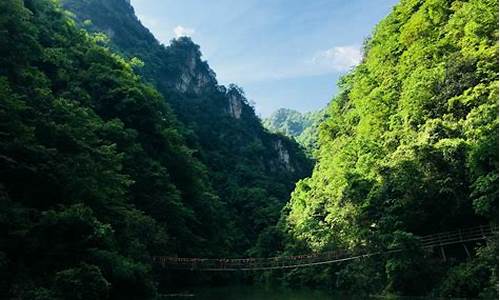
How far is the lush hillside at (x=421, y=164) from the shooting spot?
21.7 m

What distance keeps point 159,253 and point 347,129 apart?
23348 millimetres

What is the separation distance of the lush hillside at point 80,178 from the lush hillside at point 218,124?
23355 mm

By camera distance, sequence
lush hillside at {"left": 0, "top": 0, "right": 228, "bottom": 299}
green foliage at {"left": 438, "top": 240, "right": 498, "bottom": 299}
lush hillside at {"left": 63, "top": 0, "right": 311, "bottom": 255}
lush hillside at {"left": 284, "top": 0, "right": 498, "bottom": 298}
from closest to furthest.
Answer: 1. lush hillside at {"left": 0, "top": 0, "right": 228, "bottom": 299}
2. green foliage at {"left": 438, "top": 240, "right": 498, "bottom": 299}
3. lush hillside at {"left": 284, "top": 0, "right": 498, "bottom": 298}
4. lush hillside at {"left": 63, "top": 0, "right": 311, "bottom": 255}

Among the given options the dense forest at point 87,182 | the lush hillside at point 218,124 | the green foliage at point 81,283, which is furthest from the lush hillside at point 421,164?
the lush hillside at point 218,124

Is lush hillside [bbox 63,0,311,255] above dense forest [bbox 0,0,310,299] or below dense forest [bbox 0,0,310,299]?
above

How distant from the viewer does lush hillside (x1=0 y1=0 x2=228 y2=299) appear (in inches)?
711

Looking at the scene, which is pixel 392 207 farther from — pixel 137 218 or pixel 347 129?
pixel 347 129

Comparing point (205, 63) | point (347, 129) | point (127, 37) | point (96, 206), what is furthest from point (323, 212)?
point (205, 63)

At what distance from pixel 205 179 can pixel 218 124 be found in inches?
1652

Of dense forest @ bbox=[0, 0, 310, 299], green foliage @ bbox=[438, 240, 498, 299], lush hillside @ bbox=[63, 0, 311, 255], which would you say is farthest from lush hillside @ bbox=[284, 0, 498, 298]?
lush hillside @ bbox=[63, 0, 311, 255]

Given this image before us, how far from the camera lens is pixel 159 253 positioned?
107 ft

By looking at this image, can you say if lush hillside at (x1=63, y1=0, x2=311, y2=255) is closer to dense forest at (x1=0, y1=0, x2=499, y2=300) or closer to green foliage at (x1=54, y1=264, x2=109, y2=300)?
dense forest at (x1=0, y1=0, x2=499, y2=300)

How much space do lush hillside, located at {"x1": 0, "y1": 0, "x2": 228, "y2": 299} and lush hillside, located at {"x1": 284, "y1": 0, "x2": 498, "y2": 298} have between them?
37.2 feet

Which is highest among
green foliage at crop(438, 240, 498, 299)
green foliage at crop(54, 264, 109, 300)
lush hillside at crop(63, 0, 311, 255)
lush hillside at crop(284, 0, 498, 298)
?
lush hillside at crop(63, 0, 311, 255)
